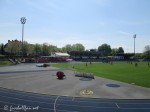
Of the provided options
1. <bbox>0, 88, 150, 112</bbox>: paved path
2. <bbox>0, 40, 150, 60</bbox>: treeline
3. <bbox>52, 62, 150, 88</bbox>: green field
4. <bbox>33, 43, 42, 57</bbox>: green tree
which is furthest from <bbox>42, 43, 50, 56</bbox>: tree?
<bbox>0, 88, 150, 112</bbox>: paved path

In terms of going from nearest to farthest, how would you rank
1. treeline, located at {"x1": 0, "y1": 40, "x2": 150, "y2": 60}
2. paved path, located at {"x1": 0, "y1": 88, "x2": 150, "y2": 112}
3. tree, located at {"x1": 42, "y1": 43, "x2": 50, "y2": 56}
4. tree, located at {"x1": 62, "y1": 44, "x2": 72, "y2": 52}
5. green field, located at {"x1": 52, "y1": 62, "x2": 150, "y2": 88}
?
paved path, located at {"x1": 0, "y1": 88, "x2": 150, "y2": 112} → green field, located at {"x1": 52, "y1": 62, "x2": 150, "y2": 88} → treeline, located at {"x1": 0, "y1": 40, "x2": 150, "y2": 60} → tree, located at {"x1": 42, "y1": 43, "x2": 50, "y2": 56} → tree, located at {"x1": 62, "y1": 44, "x2": 72, "y2": 52}

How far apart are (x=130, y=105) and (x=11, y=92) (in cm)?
1528

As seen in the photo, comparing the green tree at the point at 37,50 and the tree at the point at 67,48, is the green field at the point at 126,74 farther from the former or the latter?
the tree at the point at 67,48

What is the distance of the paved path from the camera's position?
18.8 m

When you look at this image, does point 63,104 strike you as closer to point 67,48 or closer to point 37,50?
point 37,50

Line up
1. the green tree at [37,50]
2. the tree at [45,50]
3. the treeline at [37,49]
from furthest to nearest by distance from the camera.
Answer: the tree at [45,50], the green tree at [37,50], the treeline at [37,49]

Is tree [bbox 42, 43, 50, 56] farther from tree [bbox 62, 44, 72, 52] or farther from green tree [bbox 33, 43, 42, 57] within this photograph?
tree [bbox 62, 44, 72, 52]

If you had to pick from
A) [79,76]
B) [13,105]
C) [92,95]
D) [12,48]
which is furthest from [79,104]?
[12,48]

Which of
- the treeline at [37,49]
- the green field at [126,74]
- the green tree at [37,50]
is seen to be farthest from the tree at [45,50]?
the green field at [126,74]

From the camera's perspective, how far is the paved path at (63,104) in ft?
61.6

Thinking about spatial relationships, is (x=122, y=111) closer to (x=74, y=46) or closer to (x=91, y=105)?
(x=91, y=105)

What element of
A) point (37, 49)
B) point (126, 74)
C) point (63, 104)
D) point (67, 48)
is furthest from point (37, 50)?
point (63, 104)

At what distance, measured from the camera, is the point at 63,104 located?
20.4 metres

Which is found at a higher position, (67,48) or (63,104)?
(67,48)
